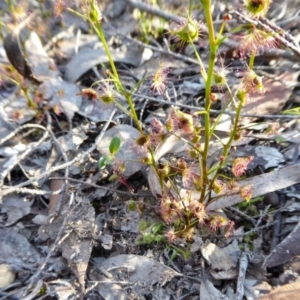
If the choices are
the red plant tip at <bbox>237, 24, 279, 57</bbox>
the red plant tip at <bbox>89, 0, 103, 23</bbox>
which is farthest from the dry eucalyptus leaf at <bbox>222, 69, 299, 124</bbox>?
the red plant tip at <bbox>89, 0, 103, 23</bbox>

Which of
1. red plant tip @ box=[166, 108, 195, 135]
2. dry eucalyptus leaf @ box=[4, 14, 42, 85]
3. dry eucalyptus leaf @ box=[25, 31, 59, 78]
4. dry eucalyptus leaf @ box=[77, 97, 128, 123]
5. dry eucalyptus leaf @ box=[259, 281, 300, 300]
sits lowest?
dry eucalyptus leaf @ box=[259, 281, 300, 300]

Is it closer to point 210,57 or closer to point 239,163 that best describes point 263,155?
point 239,163

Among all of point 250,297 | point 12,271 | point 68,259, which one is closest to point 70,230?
point 68,259

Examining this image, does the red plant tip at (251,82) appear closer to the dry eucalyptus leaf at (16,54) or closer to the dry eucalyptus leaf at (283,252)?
the dry eucalyptus leaf at (283,252)

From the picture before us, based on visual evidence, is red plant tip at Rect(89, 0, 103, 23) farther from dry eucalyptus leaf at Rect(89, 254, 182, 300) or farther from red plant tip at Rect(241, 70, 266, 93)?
dry eucalyptus leaf at Rect(89, 254, 182, 300)

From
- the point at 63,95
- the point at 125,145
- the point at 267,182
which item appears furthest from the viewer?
the point at 63,95

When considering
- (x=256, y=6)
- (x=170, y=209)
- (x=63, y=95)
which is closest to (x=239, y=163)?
(x=170, y=209)

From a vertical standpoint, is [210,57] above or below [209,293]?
above
